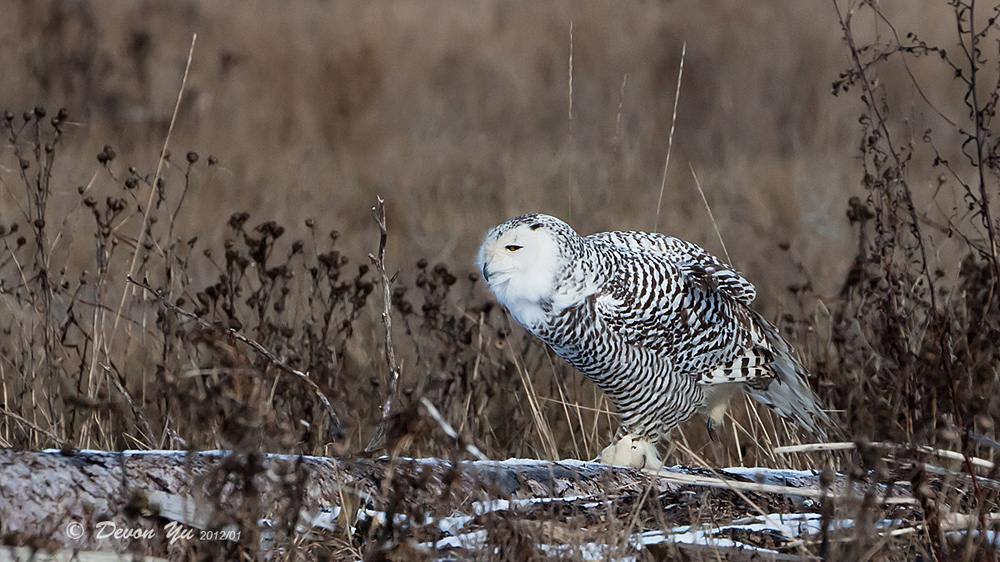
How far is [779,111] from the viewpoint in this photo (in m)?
11.1

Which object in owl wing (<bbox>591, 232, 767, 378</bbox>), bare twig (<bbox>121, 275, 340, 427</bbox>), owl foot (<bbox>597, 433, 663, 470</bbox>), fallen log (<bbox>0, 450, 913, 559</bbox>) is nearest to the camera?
fallen log (<bbox>0, 450, 913, 559</bbox>)

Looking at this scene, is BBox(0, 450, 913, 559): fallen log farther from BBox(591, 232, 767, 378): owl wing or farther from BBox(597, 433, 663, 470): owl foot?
BBox(597, 433, 663, 470): owl foot

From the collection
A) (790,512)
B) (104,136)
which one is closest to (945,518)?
(790,512)

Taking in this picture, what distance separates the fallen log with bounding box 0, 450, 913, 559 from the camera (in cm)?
187

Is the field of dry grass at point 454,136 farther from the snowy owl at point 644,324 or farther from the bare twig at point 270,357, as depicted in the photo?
the bare twig at point 270,357

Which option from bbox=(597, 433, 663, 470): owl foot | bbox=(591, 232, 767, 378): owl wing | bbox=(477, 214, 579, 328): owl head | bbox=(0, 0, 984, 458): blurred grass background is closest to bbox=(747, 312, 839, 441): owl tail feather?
bbox=(591, 232, 767, 378): owl wing

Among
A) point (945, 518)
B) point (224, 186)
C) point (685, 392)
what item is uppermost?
point (224, 186)

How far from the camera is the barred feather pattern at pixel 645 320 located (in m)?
3.24

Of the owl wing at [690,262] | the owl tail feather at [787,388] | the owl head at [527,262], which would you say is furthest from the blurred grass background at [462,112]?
the owl head at [527,262]

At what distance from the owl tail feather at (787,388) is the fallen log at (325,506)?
1.37m

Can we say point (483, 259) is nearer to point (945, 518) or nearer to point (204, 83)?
point (945, 518)

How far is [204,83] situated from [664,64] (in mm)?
4685

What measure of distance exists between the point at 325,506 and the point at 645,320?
146 centimetres

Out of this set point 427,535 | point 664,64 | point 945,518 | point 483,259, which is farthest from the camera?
point 664,64
